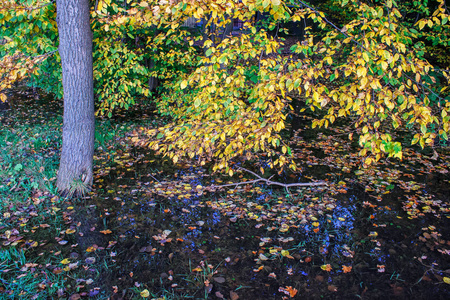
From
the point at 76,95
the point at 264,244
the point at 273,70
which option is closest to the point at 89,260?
the point at 264,244

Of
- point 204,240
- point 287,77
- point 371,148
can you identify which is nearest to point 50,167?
point 204,240

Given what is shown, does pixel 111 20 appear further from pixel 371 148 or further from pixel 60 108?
pixel 60 108

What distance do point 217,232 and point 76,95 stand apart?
113 inches

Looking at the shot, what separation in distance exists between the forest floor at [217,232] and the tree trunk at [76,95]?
0.35 meters

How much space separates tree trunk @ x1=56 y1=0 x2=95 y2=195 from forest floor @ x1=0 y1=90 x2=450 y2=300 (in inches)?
13.8

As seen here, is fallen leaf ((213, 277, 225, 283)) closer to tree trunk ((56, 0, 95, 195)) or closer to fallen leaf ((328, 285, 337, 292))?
fallen leaf ((328, 285, 337, 292))

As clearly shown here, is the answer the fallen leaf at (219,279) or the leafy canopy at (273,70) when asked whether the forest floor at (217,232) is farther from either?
the leafy canopy at (273,70)

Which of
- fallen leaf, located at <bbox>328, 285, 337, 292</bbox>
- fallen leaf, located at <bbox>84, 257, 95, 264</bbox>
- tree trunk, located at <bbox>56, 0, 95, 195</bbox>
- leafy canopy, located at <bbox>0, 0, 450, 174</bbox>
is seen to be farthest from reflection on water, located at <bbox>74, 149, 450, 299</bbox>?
leafy canopy, located at <bbox>0, 0, 450, 174</bbox>

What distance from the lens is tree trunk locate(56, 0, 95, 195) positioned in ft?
13.9

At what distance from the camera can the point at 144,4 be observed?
316cm

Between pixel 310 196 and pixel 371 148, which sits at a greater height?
pixel 371 148

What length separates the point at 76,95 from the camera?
4508 millimetres

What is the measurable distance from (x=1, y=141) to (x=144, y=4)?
5029 millimetres

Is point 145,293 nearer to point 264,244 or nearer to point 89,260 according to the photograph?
point 89,260
